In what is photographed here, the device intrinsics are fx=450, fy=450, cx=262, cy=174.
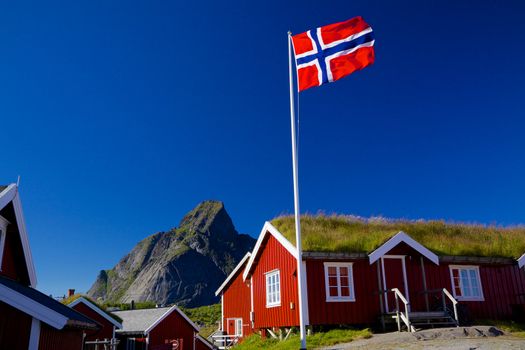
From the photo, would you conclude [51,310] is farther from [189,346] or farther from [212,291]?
[212,291]

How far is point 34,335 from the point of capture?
32.3ft

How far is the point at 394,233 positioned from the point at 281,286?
5.73 m

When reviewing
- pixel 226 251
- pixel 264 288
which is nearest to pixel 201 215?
pixel 226 251

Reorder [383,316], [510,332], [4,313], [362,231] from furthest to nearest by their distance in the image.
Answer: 1. [362,231]
2. [383,316]
3. [510,332]
4. [4,313]

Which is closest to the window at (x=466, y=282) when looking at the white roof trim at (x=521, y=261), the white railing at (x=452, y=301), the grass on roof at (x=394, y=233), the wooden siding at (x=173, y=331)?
the grass on roof at (x=394, y=233)

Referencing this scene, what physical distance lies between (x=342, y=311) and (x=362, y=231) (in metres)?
5.08

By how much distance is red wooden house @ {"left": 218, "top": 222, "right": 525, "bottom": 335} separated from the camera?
1878 cm

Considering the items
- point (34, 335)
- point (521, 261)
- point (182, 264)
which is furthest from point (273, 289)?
point (182, 264)

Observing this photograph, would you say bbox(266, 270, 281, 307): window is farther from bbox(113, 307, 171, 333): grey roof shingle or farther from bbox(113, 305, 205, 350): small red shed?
bbox(113, 307, 171, 333): grey roof shingle

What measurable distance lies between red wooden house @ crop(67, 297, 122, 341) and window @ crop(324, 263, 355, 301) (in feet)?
52.3

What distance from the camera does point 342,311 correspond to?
744 inches

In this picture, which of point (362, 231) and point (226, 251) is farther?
point (226, 251)

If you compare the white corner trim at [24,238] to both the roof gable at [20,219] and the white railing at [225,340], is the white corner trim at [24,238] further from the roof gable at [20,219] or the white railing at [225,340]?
the white railing at [225,340]

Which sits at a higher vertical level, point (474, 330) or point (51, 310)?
point (51, 310)
